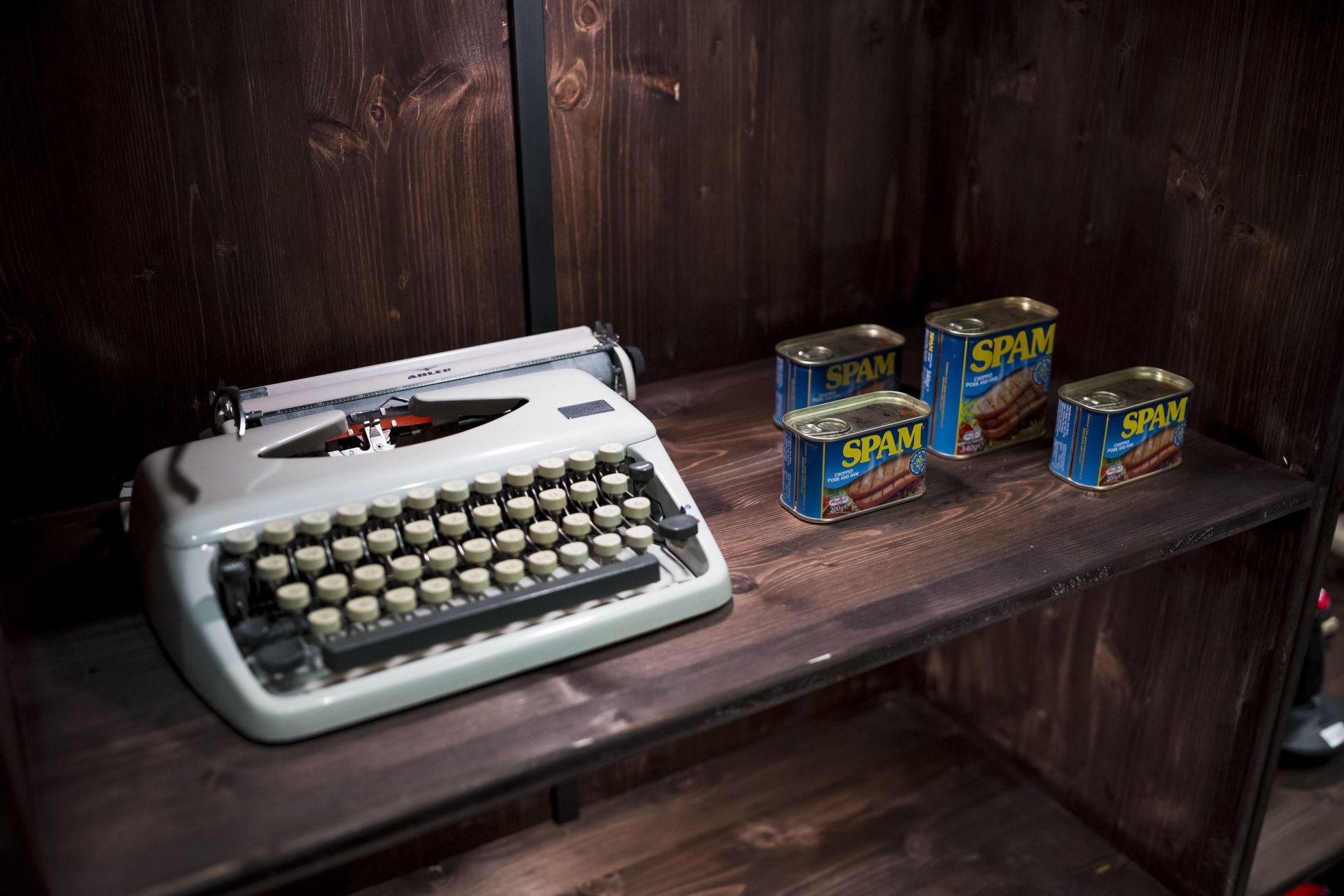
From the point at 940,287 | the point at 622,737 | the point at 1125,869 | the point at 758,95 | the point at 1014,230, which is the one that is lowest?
the point at 1125,869

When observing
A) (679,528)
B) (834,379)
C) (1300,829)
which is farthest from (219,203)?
(1300,829)

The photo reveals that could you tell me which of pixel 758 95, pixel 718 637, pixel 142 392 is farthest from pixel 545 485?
pixel 758 95

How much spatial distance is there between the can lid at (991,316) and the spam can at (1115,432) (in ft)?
0.32

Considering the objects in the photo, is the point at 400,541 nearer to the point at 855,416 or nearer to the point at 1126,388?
the point at 855,416

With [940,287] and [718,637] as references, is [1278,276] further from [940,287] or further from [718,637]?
[718,637]

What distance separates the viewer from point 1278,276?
1.23 m

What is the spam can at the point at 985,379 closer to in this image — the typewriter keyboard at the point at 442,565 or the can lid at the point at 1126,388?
the can lid at the point at 1126,388

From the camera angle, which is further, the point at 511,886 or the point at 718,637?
the point at 511,886

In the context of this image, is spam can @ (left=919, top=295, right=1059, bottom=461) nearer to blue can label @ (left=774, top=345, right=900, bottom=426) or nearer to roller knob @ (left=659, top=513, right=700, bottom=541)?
blue can label @ (left=774, top=345, right=900, bottom=426)

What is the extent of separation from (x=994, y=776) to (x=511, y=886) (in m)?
0.77

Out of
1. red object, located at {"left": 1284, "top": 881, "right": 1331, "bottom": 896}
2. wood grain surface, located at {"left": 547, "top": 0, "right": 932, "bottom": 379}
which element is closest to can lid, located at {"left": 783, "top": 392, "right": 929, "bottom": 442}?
wood grain surface, located at {"left": 547, "top": 0, "right": 932, "bottom": 379}

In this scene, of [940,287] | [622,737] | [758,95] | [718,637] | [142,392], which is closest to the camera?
[622,737]

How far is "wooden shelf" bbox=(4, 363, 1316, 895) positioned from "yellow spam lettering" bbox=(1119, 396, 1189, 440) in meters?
0.07

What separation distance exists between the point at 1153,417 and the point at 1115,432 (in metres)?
0.06
